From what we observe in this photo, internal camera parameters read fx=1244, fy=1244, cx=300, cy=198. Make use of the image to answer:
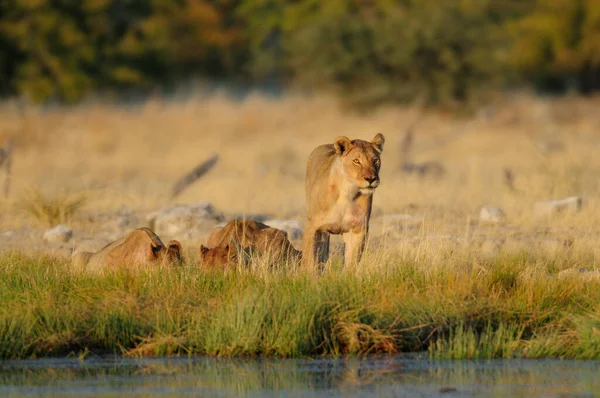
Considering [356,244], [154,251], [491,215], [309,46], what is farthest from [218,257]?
[309,46]

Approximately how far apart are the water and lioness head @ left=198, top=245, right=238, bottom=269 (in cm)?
169

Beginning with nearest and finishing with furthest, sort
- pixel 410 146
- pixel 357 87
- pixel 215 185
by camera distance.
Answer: pixel 215 185 < pixel 410 146 < pixel 357 87

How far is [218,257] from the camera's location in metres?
10.0

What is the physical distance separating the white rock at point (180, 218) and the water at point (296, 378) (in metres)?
5.22

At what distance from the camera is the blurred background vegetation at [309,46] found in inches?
1224

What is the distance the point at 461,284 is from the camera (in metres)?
8.98

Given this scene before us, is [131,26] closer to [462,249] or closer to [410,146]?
[410,146]

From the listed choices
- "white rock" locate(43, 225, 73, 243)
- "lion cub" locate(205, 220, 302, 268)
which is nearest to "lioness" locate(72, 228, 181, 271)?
"lion cub" locate(205, 220, 302, 268)

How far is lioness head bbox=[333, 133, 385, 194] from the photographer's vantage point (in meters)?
9.65

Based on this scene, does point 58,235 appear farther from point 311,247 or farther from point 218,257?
point 311,247

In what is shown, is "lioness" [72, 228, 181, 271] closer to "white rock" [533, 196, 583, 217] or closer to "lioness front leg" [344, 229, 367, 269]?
"lioness front leg" [344, 229, 367, 269]

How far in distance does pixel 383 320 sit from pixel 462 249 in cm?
216

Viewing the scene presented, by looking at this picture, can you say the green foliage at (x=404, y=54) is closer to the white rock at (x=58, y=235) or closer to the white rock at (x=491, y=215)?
the white rock at (x=491, y=215)

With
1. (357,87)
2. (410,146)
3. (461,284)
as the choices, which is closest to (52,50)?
(357,87)
